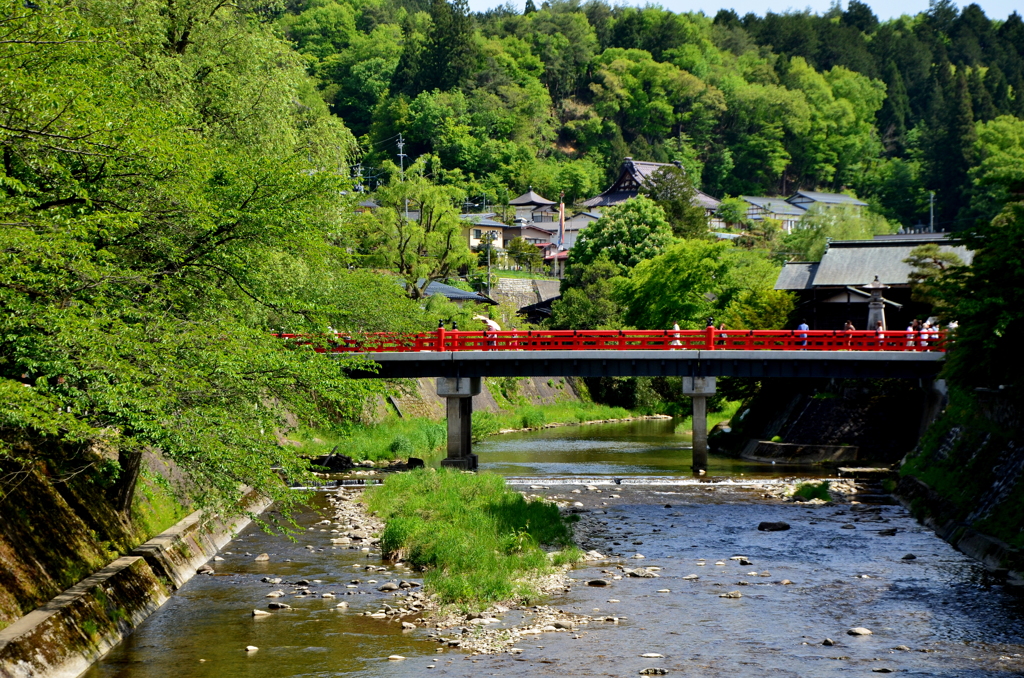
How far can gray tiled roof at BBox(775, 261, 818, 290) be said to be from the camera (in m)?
54.7

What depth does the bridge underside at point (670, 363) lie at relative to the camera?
135 ft

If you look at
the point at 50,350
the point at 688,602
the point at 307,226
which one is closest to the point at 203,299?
the point at 307,226

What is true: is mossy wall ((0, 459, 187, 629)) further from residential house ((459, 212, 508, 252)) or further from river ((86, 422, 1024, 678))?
residential house ((459, 212, 508, 252))

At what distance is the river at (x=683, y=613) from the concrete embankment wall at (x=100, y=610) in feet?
1.07

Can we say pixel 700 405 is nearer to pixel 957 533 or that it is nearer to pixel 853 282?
pixel 853 282

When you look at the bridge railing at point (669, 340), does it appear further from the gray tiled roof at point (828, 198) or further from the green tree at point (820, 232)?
the gray tiled roof at point (828, 198)

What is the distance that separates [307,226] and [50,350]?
8.15 metres

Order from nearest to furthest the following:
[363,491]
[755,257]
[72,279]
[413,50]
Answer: [72,279], [363,491], [755,257], [413,50]

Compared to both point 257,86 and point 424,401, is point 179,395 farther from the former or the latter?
point 424,401

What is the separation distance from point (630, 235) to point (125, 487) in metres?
62.4

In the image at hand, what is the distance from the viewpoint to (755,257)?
7531 cm

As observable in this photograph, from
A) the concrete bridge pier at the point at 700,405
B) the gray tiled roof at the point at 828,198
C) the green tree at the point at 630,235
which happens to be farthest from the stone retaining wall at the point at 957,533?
the gray tiled roof at the point at 828,198

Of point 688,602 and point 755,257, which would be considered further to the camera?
point 755,257

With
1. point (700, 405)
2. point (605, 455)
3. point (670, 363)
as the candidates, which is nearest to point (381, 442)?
point (605, 455)
